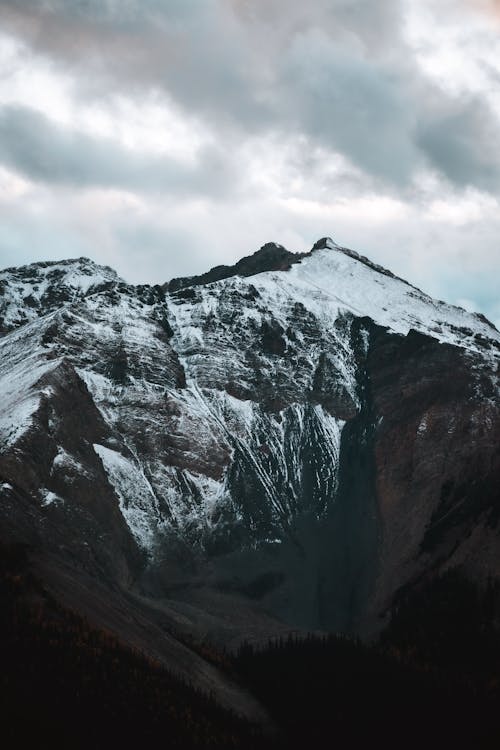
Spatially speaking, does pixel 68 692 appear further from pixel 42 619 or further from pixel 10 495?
pixel 10 495

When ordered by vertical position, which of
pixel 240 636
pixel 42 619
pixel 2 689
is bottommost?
pixel 2 689

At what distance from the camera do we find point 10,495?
153 m

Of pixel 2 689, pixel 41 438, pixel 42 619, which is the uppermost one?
pixel 41 438

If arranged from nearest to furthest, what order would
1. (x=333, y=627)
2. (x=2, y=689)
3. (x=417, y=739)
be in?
1. (x=2, y=689)
2. (x=417, y=739)
3. (x=333, y=627)

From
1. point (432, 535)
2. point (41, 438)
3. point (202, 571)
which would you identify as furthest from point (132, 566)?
point (432, 535)

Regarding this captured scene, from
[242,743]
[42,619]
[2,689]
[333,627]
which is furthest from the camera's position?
[333,627]

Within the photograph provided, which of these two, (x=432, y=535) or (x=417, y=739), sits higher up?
(x=432, y=535)

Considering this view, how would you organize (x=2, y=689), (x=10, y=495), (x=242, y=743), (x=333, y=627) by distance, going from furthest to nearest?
(x=333, y=627) → (x=10, y=495) → (x=242, y=743) → (x=2, y=689)

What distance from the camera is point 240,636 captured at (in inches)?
6294

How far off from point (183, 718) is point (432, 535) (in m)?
91.6

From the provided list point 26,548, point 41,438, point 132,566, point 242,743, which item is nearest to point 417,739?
point 242,743

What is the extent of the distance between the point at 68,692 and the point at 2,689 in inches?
237

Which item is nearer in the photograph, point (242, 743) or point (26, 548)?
point (242, 743)

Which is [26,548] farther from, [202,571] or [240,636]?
[202,571]
